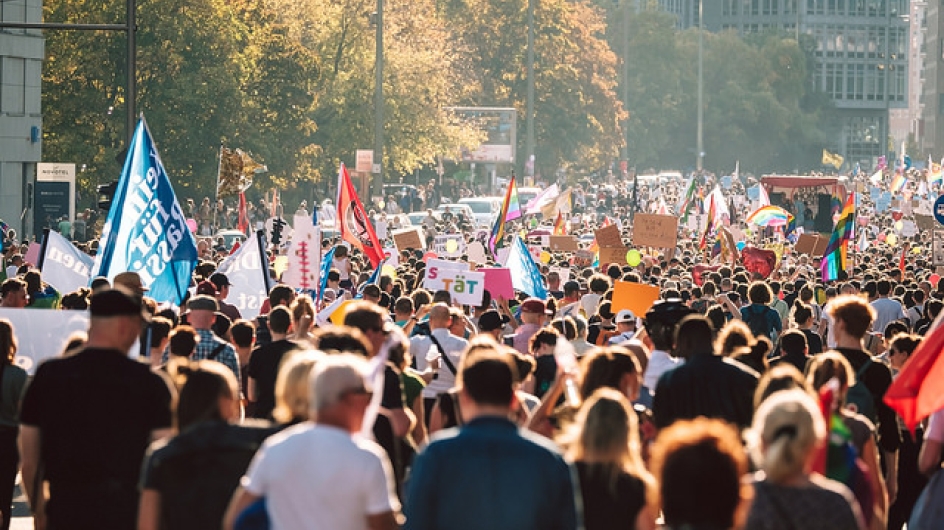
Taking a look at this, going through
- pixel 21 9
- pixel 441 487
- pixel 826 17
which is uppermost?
pixel 826 17

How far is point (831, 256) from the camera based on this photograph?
25719 millimetres

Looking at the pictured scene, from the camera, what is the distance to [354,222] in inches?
909

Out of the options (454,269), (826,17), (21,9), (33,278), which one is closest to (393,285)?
(454,269)

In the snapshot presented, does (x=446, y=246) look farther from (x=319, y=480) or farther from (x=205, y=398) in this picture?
(x=319, y=480)

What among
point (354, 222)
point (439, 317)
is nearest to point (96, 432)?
point (439, 317)

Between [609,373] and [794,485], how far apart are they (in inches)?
94.2

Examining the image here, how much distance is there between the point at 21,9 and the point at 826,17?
151399 millimetres

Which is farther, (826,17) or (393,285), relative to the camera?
(826,17)

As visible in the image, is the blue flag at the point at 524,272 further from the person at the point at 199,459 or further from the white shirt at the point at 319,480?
the white shirt at the point at 319,480

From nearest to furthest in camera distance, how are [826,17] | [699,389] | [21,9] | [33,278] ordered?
[699,389], [33,278], [21,9], [826,17]

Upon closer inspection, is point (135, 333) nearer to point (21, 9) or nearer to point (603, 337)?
point (603, 337)

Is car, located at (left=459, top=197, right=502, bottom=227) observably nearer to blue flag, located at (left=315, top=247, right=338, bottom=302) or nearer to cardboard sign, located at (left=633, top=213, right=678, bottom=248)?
cardboard sign, located at (left=633, top=213, right=678, bottom=248)

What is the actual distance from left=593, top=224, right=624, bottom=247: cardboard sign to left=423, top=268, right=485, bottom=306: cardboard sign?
34.0ft

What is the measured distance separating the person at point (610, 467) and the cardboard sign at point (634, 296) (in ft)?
28.0
